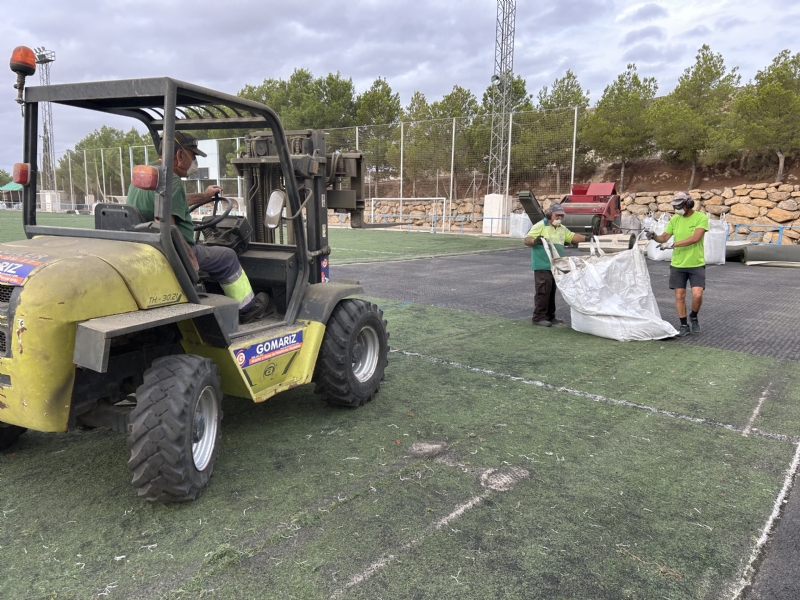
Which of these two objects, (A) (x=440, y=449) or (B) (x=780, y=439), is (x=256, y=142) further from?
(B) (x=780, y=439)

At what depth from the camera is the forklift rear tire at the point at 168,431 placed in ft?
9.53

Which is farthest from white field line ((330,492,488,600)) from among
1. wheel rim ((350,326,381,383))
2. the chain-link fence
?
the chain-link fence

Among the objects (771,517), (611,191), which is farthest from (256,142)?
(611,191)

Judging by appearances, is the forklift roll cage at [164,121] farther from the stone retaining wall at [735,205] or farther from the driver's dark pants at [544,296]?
the stone retaining wall at [735,205]

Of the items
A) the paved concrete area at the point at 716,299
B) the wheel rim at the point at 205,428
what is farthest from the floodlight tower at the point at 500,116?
the wheel rim at the point at 205,428

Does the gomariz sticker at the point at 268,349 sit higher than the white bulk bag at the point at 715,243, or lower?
lower

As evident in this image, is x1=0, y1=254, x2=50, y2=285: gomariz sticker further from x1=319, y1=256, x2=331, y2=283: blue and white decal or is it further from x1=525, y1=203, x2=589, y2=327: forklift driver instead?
x1=525, y1=203, x2=589, y2=327: forklift driver

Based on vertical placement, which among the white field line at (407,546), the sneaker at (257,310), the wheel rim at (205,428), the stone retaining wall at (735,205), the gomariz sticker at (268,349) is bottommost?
the white field line at (407,546)

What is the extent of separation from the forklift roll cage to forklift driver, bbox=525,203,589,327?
13.3ft

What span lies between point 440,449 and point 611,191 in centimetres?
1940

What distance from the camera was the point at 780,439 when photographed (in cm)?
414

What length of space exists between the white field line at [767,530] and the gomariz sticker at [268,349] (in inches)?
106

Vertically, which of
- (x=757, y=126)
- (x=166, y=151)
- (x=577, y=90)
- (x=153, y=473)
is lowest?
(x=153, y=473)

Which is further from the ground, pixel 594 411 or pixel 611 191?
pixel 611 191
